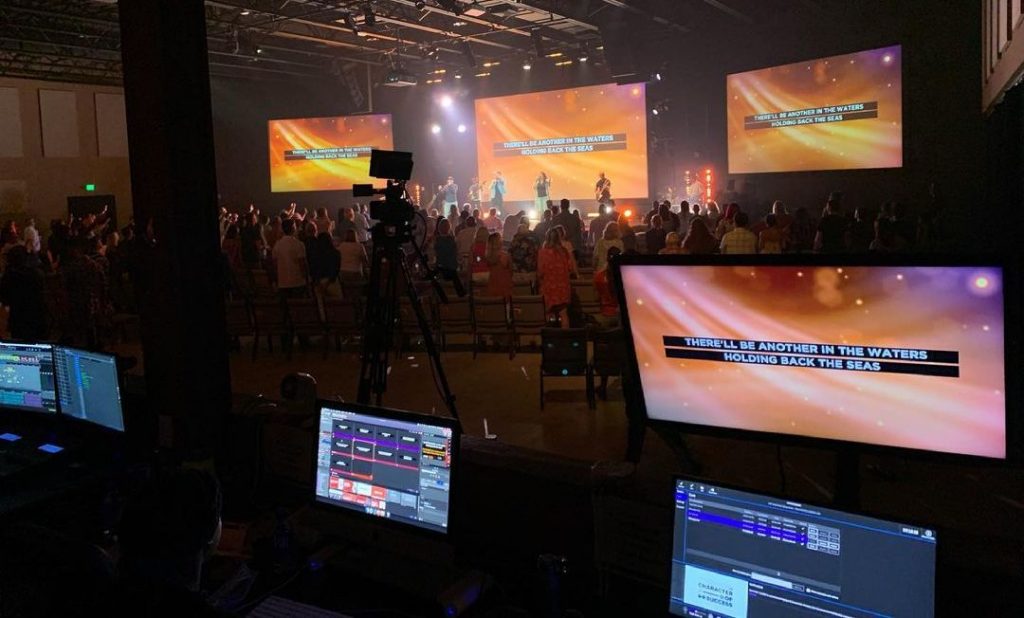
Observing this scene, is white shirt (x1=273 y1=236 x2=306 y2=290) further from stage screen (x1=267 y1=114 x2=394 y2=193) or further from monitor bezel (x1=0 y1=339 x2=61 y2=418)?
stage screen (x1=267 y1=114 x2=394 y2=193)

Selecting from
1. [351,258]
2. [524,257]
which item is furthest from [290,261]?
[524,257]

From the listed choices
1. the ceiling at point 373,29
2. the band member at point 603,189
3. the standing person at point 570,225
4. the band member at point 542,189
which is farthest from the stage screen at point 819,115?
the band member at point 542,189

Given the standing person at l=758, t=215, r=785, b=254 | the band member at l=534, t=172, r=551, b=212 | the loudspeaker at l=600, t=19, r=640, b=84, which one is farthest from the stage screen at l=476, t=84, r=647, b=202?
the standing person at l=758, t=215, r=785, b=254

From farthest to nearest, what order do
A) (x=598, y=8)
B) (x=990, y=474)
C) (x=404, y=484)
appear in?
(x=598, y=8)
(x=990, y=474)
(x=404, y=484)

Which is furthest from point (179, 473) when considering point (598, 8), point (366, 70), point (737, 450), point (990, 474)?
point (366, 70)

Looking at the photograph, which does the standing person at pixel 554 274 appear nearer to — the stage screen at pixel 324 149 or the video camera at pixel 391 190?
the video camera at pixel 391 190

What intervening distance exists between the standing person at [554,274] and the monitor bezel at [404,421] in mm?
6183

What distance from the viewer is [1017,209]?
884 centimetres

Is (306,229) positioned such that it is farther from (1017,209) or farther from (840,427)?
(840,427)

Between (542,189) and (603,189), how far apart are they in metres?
1.90

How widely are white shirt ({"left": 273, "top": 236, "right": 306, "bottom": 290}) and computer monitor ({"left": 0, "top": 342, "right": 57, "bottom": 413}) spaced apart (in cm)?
592

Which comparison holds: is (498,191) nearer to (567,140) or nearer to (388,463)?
(567,140)

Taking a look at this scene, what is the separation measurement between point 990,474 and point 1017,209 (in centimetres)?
511

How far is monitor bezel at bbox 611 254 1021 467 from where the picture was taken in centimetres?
154
